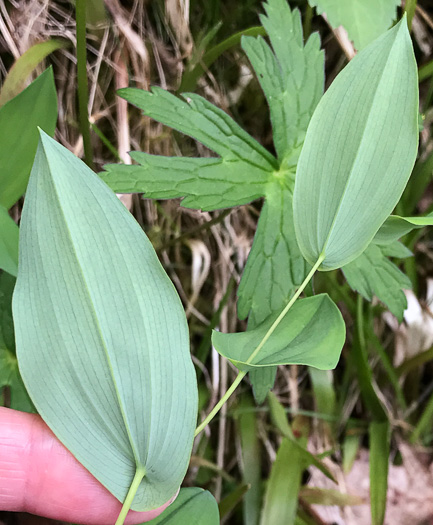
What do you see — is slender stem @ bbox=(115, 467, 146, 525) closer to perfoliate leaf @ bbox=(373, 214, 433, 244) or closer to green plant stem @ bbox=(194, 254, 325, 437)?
green plant stem @ bbox=(194, 254, 325, 437)

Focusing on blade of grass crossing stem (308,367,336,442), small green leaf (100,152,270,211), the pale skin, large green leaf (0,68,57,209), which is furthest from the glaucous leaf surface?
blade of grass crossing stem (308,367,336,442)

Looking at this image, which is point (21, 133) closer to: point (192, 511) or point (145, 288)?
point (145, 288)

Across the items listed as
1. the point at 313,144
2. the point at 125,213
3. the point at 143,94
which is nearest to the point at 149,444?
the point at 125,213

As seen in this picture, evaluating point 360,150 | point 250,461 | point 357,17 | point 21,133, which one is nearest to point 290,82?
point 357,17

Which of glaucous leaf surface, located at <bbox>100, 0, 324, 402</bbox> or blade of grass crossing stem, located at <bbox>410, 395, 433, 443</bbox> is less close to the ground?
glaucous leaf surface, located at <bbox>100, 0, 324, 402</bbox>

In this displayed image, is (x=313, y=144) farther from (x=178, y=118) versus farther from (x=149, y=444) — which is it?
(x=149, y=444)
